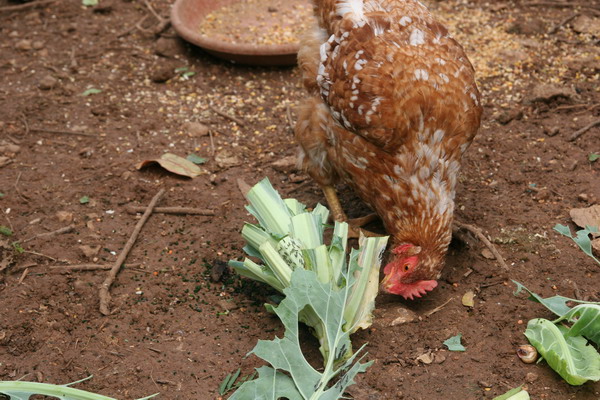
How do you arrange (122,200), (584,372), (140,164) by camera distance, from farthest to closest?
(140,164), (122,200), (584,372)

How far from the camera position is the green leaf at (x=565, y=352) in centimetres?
283

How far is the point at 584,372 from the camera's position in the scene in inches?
112

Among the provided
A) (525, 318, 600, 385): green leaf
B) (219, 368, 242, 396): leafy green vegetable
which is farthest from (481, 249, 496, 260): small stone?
(219, 368, 242, 396): leafy green vegetable

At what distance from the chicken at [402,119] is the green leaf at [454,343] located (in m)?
0.28

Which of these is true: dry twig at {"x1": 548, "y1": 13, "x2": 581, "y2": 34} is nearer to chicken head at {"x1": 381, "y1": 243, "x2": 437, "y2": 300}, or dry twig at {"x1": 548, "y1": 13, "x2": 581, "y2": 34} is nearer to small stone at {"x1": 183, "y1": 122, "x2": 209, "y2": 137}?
small stone at {"x1": 183, "y1": 122, "x2": 209, "y2": 137}

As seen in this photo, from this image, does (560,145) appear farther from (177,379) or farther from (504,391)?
(177,379)

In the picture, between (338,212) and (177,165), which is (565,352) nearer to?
(338,212)

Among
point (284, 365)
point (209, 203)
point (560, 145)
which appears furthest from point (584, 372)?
point (209, 203)

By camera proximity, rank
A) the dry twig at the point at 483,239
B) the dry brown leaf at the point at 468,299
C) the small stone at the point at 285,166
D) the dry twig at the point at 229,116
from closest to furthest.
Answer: the dry brown leaf at the point at 468,299 → the dry twig at the point at 483,239 → the small stone at the point at 285,166 → the dry twig at the point at 229,116

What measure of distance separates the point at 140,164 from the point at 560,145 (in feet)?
9.65

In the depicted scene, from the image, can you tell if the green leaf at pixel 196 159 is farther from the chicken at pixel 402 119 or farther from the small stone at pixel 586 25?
the small stone at pixel 586 25

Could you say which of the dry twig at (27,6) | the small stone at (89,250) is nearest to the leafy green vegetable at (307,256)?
the small stone at (89,250)

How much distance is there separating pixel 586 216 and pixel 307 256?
178cm

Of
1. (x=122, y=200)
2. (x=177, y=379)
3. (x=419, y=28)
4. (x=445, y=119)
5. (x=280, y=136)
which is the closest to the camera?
(x=177, y=379)
